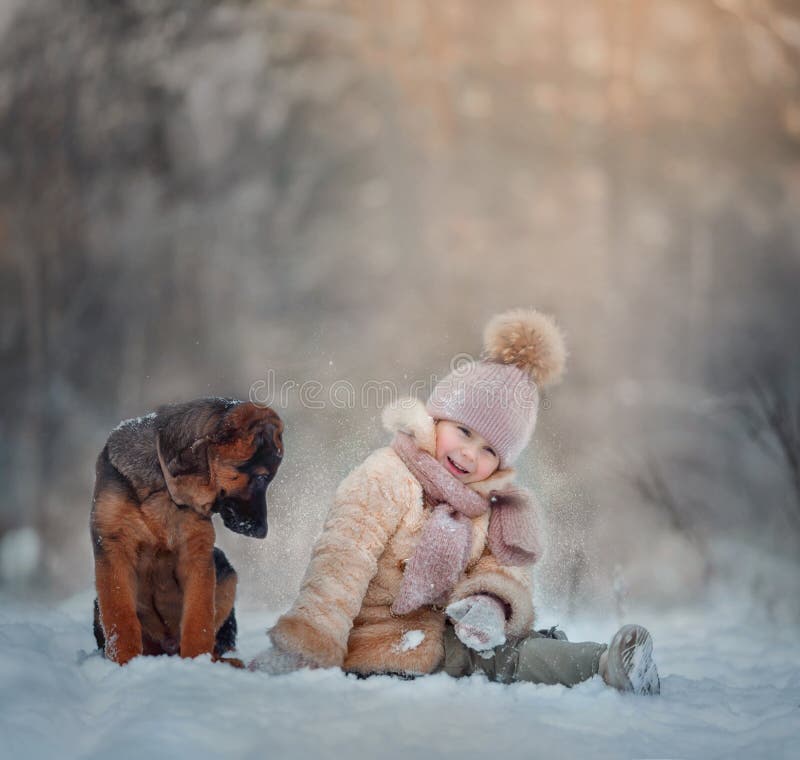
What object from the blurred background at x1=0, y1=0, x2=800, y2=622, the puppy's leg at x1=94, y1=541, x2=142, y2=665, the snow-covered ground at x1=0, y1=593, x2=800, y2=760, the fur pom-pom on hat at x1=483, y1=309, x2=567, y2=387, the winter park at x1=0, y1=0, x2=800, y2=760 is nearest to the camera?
the snow-covered ground at x1=0, y1=593, x2=800, y2=760

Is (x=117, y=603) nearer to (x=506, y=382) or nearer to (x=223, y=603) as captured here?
(x=223, y=603)

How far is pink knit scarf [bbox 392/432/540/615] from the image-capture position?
1.68 meters

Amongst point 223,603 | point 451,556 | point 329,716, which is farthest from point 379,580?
point 329,716

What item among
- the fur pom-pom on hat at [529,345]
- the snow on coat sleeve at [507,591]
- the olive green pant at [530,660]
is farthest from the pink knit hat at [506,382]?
the olive green pant at [530,660]

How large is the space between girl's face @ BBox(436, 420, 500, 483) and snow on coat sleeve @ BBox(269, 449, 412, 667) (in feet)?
0.41

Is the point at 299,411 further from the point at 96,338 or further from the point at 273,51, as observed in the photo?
the point at 273,51

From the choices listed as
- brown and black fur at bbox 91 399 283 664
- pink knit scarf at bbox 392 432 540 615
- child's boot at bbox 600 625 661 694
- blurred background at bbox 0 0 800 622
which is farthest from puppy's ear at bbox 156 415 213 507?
blurred background at bbox 0 0 800 622

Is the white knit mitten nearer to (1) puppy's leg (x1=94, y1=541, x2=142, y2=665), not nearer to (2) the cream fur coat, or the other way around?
(2) the cream fur coat

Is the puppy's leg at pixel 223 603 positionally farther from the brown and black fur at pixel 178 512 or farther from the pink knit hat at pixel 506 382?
the pink knit hat at pixel 506 382

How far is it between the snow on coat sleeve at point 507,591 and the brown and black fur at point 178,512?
419 mm

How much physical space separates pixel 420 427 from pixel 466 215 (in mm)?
1475

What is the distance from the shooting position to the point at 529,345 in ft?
6.34

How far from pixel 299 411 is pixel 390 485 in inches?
39.5

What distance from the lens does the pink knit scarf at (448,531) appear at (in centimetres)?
168
